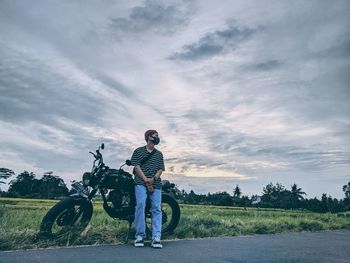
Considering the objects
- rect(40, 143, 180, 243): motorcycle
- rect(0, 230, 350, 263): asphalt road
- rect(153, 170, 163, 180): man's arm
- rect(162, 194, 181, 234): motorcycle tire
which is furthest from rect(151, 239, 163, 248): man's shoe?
rect(162, 194, 181, 234): motorcycle tire

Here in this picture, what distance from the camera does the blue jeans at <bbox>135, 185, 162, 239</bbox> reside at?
5254mm

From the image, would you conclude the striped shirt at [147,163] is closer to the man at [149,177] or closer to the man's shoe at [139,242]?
the man at [149,177]

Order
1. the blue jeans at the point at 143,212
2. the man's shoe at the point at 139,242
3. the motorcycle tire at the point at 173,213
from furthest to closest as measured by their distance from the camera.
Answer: the motorcycle tire at the point at 173,213
the blue jeans at the point at 143,212
the man's shoe at the point at 139,242

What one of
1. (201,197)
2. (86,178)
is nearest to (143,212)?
(86,178)

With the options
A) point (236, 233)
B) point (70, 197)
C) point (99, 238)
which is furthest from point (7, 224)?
point (236, 233)

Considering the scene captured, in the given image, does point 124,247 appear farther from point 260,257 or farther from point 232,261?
point 260,257

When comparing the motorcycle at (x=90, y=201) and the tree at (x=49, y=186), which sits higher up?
the tree at (x=49, y=186)

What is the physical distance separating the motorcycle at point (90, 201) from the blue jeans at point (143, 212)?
0.36 metres

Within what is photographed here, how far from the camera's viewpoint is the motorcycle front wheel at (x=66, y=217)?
4.90 m

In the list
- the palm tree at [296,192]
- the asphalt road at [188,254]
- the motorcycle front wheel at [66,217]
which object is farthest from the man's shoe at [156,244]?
the palm tree at [296,192]

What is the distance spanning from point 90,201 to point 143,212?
0.94 m

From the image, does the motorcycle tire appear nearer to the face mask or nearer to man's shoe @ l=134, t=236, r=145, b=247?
the face mask

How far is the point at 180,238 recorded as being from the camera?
628cm

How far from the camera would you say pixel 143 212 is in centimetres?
543
